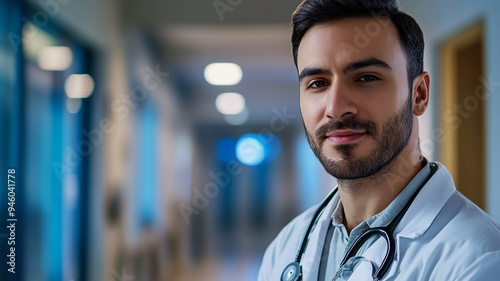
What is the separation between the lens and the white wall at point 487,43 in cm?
236

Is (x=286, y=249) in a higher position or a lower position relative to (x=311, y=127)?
lower

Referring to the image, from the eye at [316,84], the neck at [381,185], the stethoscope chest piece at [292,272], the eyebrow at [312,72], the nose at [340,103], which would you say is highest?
the eyebrow at [312,72]

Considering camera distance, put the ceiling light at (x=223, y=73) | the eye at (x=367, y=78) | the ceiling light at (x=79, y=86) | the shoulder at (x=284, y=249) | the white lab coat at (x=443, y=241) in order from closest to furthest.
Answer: the white lab coat at (x=443, y=241), the eye at (x=367, y=78), the shoulder at (x=284, y=249), the ceiling light at (x=79, y=86), the ceiling light at (x=223, y=73)

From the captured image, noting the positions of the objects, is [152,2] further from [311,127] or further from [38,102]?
[311,127]

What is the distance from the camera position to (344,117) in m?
0.97

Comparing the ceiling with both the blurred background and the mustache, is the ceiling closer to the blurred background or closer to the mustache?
the blurred background

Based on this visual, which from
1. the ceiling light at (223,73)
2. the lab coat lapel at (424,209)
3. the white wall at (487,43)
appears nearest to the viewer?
the lab coat lapel at (424,209)

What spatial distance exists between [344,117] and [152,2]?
2.75m

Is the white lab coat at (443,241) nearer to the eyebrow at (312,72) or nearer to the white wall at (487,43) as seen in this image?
the eyebrow at (312,72)

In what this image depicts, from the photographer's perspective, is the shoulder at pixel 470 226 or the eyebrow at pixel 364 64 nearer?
the shoulder at pixel 470 226

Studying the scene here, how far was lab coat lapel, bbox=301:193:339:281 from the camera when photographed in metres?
1.06

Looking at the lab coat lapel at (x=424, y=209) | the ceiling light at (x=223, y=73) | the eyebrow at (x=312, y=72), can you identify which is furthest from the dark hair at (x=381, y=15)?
the ceiling light at (x=223, y=73)

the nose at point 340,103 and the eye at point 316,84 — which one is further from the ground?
the eye at point 316,84

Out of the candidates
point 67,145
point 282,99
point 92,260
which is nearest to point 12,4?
point 67,145
